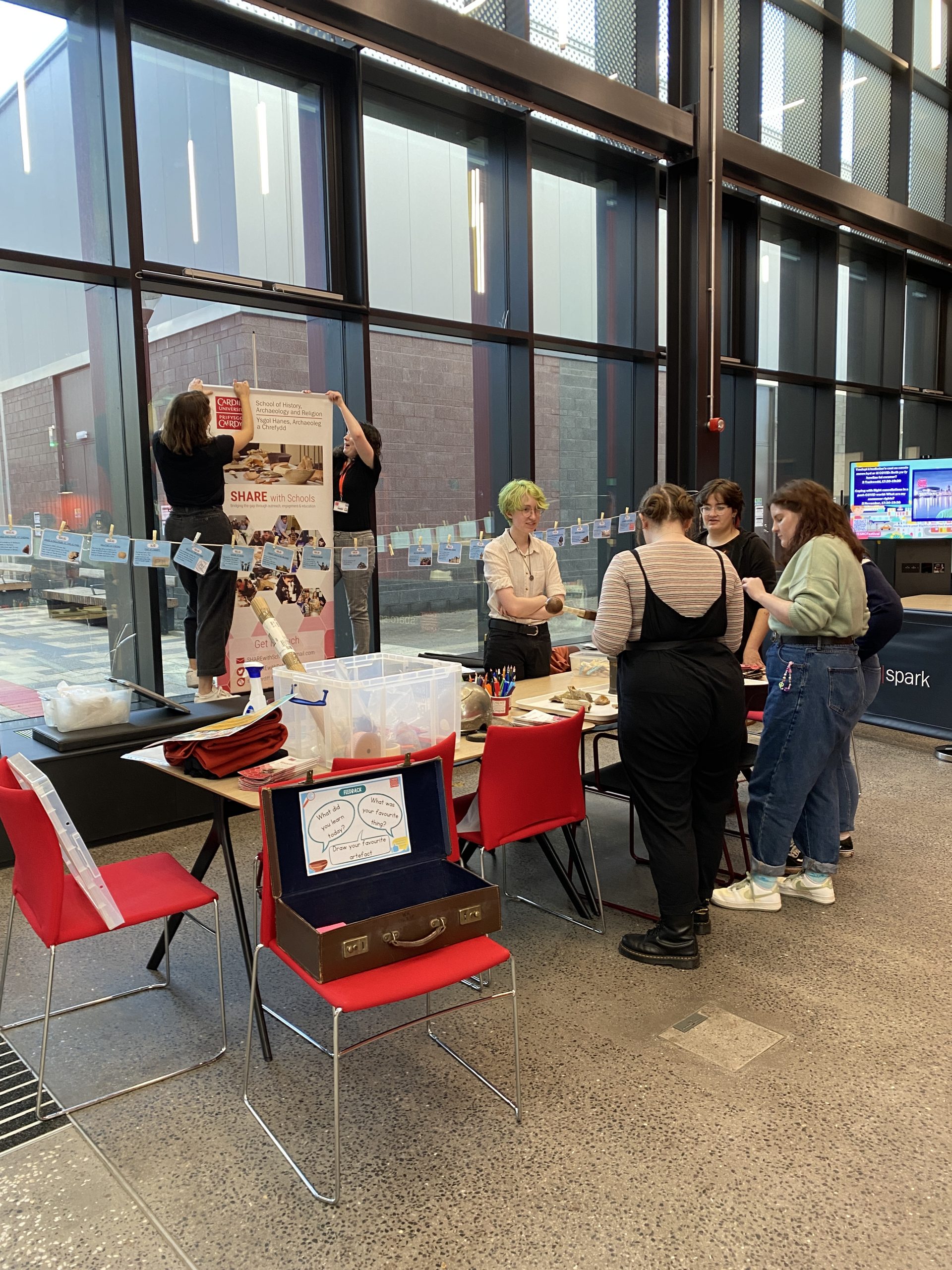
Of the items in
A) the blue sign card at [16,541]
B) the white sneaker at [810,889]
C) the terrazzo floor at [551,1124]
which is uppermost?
the blue sign card at [16,541]

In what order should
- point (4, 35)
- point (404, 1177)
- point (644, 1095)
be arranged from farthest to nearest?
point (4, 35) → point (644, 1095) → point (404, 1177)

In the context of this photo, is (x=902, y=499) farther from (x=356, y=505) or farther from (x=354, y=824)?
(x=354, y=824)

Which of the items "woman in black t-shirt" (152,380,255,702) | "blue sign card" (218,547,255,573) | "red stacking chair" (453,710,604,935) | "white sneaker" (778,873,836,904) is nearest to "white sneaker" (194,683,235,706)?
"woman in black t-shirt" (152,380,255,702)

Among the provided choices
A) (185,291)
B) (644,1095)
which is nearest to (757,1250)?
(644,1095)

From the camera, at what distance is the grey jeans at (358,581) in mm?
5738

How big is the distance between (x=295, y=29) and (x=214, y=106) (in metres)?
0.67

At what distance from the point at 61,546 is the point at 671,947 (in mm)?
3460

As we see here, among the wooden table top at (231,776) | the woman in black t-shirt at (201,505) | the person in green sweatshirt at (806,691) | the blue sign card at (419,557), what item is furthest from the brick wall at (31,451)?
the person in green sweatshirt at (806,691)

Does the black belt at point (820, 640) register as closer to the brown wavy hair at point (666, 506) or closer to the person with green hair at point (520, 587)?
the brown wavy hair at point (666, 506)

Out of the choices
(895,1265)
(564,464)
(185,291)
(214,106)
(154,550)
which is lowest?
(895,1265)

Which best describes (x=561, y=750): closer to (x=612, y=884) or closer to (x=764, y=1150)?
(x=612, y=884)

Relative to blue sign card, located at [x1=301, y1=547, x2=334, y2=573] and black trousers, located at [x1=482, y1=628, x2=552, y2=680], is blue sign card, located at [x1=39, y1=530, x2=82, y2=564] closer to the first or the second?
blue sign card, located at [x1=301, y1=547, x2=334, y2=573]

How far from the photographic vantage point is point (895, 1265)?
1899 millimetres

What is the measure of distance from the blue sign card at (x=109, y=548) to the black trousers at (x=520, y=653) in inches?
76.2
